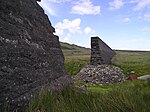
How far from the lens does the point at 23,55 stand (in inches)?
233

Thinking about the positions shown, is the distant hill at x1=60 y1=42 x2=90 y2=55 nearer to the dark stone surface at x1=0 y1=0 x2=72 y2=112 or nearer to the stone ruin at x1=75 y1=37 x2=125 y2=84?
the stone ruin at x1=75 y1=37 x2=125 y2=84

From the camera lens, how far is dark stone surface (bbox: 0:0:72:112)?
4996 millimetres

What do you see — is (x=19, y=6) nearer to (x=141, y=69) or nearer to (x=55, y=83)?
(x=55, y=83)

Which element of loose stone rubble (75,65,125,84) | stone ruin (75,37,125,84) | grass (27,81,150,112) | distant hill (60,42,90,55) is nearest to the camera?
grass (27,81,150,112)

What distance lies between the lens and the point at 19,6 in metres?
6.56

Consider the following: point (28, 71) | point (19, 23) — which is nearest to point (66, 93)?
point (28, 71)

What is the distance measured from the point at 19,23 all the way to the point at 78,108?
10.3 ft

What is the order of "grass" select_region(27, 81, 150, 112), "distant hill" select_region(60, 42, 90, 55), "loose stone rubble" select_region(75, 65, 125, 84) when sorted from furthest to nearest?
"distant hill" select_region(60, 42, 90, 55) → "loose stone rubble" select_region(75, 65, 125, 84) → "grass" select_region(27, 81, 150, 112)

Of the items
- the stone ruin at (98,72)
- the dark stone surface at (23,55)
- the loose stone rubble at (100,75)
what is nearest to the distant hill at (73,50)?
the stone ruin at (98,72)

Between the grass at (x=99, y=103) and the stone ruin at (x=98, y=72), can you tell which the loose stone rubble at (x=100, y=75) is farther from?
the grass at (x=99, y=103)

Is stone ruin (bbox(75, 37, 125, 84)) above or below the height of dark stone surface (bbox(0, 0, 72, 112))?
below

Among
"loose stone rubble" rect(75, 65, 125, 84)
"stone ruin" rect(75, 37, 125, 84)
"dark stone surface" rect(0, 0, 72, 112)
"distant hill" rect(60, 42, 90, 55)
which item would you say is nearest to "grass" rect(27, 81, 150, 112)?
"dark stone surface" rect(0, 0, 72, 112)

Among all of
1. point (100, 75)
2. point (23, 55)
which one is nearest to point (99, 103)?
point (23, 55)

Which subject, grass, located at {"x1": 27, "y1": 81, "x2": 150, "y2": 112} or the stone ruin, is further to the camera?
the stone ruin
